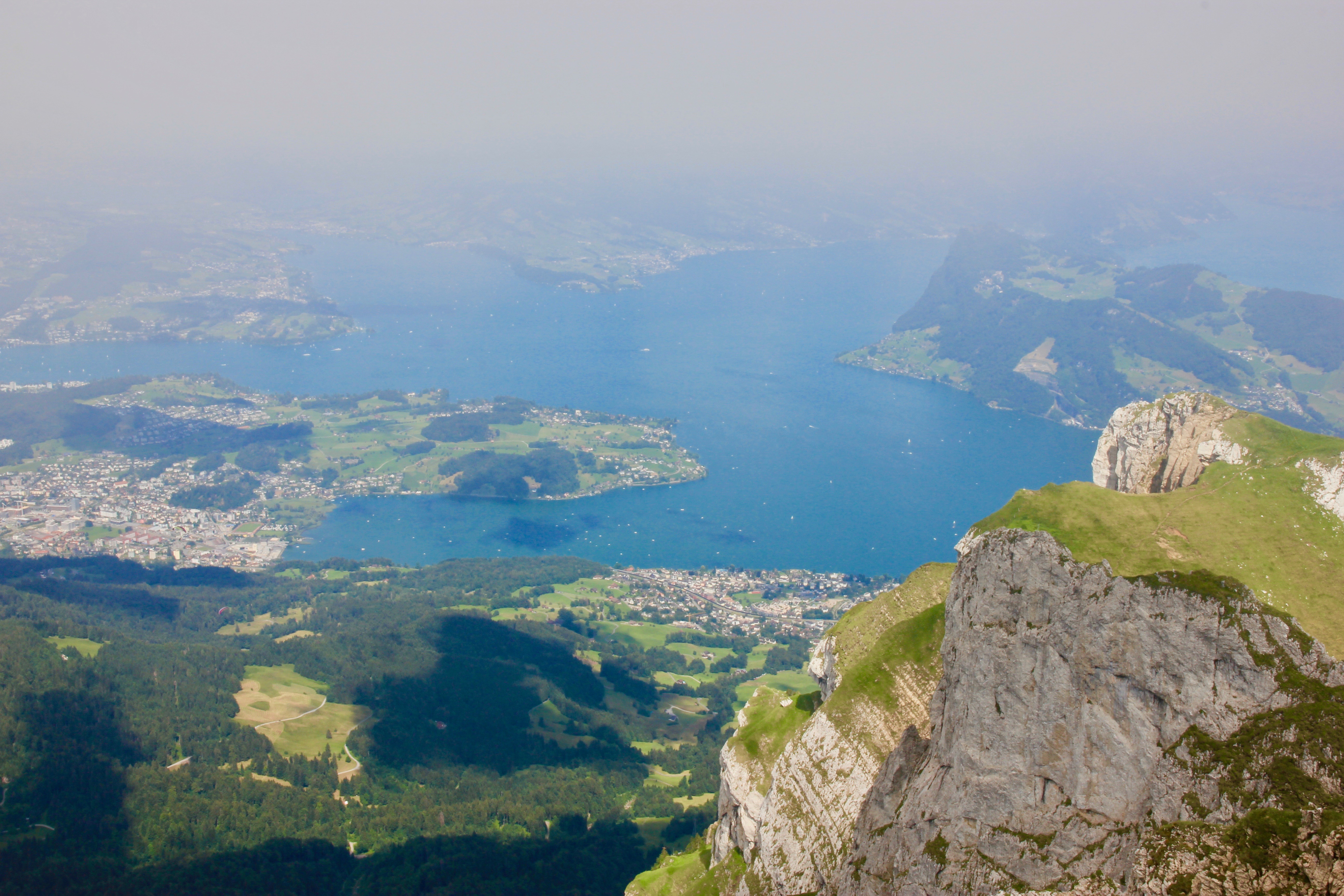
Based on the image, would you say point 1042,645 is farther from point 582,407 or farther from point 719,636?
point 582,407

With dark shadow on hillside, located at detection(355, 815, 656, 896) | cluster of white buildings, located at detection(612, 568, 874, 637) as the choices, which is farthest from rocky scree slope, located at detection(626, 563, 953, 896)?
cluster of white buildings, located at detection(612, 568, 874, 637)

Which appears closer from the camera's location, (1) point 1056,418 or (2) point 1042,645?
(2) point 1042,645

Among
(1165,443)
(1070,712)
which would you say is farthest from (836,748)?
(1165,443)

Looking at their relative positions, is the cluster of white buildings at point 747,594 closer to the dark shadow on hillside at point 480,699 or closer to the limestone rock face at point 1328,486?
the dark shadow on hillside at point 480,699

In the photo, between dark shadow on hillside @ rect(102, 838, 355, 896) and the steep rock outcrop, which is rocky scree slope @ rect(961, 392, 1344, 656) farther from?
dark shadow on hillside @ rect(102, 838, 355, 896)

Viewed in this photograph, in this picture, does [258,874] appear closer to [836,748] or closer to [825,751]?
[825,751]

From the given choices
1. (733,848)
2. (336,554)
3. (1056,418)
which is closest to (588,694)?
(336,554)
